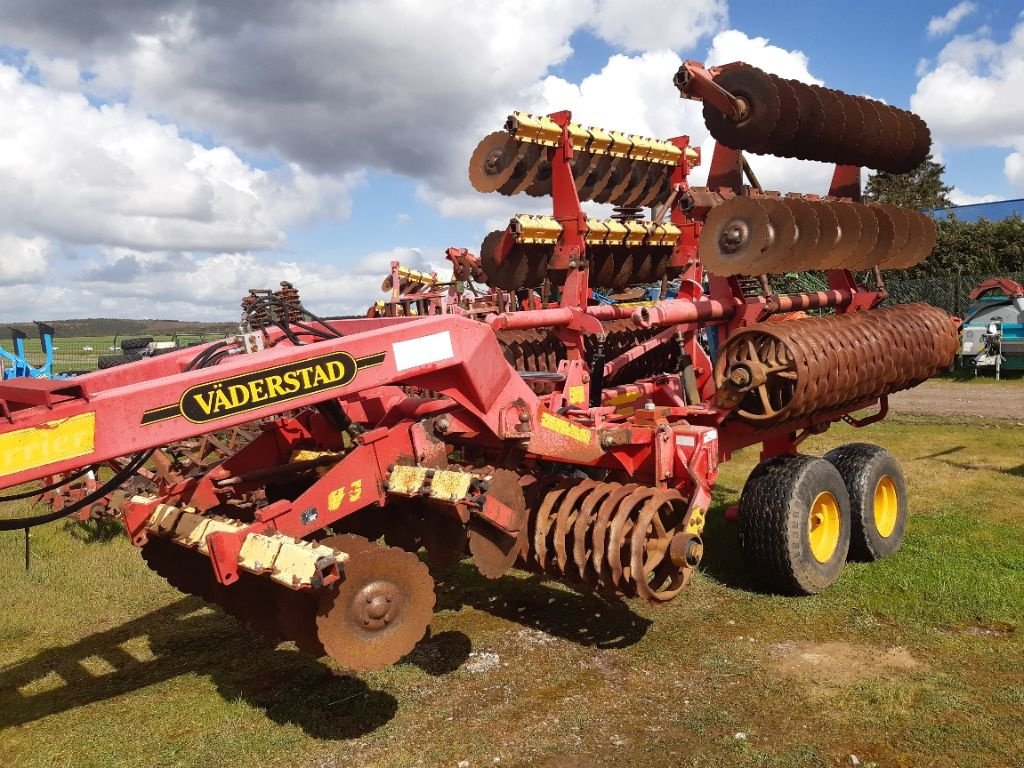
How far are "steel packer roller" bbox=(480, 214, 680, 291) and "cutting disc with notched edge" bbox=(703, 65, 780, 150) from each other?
1293 millimetres

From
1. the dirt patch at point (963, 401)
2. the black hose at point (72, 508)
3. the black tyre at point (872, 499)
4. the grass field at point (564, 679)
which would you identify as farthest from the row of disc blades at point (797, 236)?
the dirt patch at point (963, 401)

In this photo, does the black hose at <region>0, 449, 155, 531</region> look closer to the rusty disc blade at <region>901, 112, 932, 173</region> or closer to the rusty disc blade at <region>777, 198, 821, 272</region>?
the rusty disc blade at <region>777, 198, 821, 272</region>

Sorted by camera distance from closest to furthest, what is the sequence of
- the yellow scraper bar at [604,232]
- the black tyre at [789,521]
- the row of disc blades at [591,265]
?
1. the black tyre at [789,521]
2. the yellow scraper bar at [604,232]
3. the row of disc blades at [591,265]

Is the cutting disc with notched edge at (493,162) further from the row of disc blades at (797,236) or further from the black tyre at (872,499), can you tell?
the black tyre at (872,499)

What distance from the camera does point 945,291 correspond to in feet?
79.6

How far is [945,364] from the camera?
692 cm

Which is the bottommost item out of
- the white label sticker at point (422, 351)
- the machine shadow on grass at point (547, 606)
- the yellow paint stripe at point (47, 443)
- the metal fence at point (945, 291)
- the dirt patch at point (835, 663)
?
the dirt patch at point (835, 663)

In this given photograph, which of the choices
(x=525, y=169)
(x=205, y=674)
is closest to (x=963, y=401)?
(x=525, y=169)

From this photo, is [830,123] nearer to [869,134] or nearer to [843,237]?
[869,134]

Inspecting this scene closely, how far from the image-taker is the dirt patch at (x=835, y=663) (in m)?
4.62

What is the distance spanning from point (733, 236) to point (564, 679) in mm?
3150

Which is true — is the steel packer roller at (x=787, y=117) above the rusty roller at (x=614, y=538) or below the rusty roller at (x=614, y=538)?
above

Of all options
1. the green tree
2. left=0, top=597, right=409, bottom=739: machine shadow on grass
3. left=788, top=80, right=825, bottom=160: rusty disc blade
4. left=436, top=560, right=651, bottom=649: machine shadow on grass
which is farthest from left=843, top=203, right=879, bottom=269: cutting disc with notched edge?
the green tree

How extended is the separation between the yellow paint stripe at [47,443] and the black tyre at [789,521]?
4.18 m
